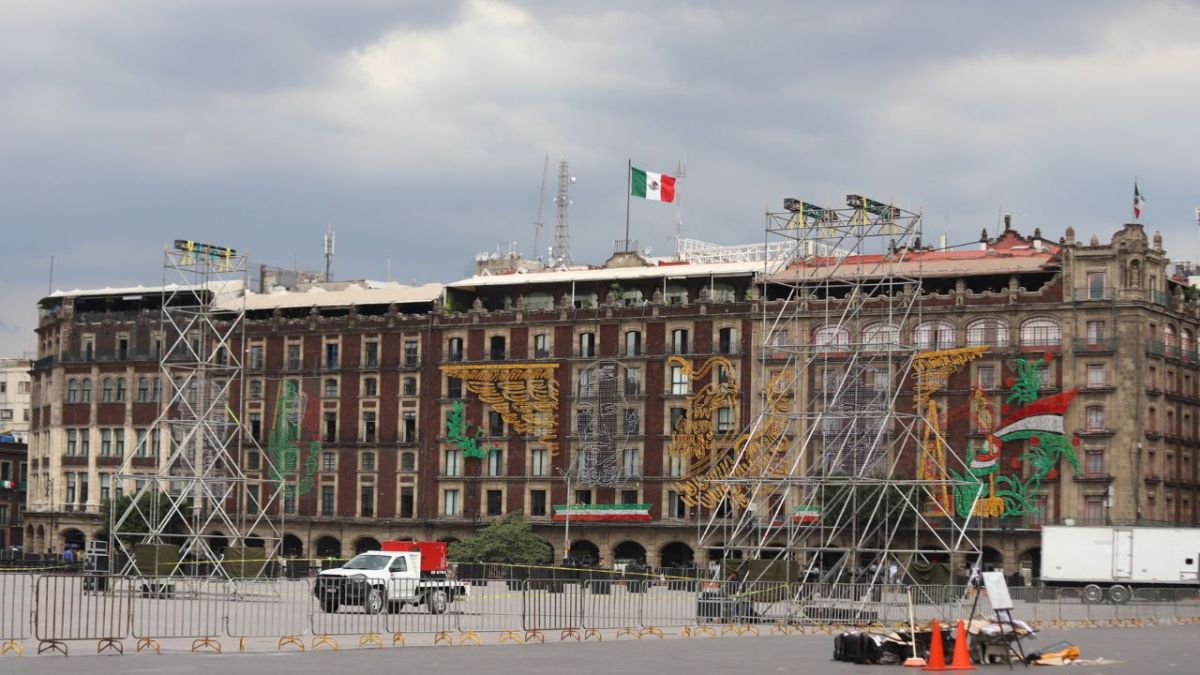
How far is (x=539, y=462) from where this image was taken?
11888cm

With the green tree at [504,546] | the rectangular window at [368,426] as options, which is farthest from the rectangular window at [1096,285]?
the rectangular window at [368,426]

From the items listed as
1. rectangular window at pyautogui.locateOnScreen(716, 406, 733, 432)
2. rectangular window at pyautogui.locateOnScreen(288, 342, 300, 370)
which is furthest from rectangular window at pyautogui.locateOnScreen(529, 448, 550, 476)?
rectangular window at pyautogui.locateOnScreen(288, 342, 300, 370)

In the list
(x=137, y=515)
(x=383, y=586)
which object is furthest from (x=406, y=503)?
(x=383, y=586)

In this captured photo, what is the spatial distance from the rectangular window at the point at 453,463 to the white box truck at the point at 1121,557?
43.7m

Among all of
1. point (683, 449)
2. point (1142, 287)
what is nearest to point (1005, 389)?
point (1142, 287)

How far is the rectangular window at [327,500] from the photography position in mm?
124938

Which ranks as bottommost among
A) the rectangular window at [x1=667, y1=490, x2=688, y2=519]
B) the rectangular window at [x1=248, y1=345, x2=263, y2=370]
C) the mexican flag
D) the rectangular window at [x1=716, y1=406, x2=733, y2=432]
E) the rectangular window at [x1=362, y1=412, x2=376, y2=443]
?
the rectangular window at [x1=667, y1=490, x2=688, y2=519]

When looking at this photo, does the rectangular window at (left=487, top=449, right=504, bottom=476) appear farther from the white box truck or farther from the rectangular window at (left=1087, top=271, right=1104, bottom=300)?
the white box truck

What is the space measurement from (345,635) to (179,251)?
4010 centimetres

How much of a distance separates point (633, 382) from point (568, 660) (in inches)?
3075

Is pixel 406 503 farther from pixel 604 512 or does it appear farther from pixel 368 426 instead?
pixel 604 512

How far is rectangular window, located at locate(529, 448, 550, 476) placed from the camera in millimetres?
118562

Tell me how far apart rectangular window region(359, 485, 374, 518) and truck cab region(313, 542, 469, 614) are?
196ft

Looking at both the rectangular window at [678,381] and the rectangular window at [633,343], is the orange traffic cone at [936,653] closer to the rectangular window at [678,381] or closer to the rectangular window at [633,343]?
the rectangular window at [678,381]
